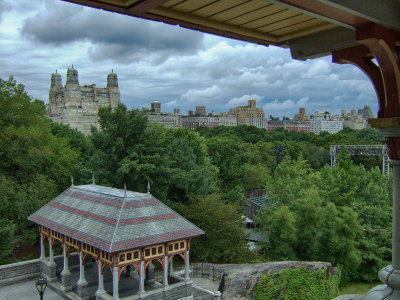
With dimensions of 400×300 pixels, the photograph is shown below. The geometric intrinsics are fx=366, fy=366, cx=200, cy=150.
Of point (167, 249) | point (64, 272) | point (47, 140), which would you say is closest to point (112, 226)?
point (167, 249)

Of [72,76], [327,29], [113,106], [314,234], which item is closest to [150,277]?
[314,234]

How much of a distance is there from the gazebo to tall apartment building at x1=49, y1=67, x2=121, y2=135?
11349cm

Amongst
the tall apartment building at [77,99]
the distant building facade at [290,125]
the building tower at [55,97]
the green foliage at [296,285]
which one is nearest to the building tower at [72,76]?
the tall apartment building at [77,99]

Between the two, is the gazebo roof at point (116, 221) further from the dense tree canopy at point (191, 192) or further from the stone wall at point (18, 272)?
the dense tree canopy at point (191, 192)

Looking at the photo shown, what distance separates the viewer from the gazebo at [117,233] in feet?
41.7

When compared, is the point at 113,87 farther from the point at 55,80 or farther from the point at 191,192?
the point at 191,192

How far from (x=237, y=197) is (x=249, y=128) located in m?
64.8

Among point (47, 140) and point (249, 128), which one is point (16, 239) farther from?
point (249, 128)

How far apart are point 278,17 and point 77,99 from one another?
140266mm

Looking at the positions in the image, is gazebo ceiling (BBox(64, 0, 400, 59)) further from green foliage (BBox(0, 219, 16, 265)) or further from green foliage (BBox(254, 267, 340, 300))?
green foliage (BBox(0, 219, 16, 265))

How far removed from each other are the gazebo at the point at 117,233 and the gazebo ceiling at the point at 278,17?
9.80 m

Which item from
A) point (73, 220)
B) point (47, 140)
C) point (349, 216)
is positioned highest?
point (47, 140)

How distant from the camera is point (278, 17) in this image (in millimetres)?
3621

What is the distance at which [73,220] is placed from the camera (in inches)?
587
